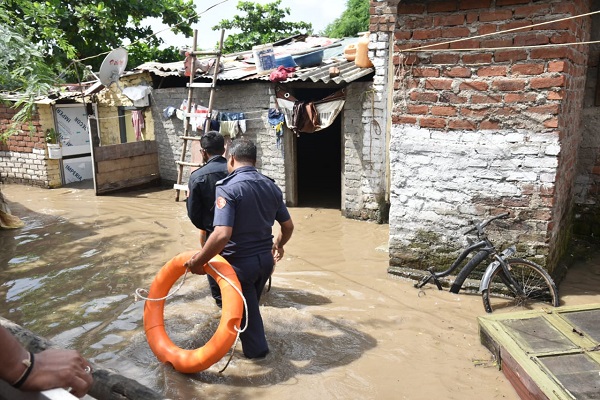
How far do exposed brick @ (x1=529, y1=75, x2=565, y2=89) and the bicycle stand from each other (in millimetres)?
1208

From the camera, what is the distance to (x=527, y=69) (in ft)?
14.5

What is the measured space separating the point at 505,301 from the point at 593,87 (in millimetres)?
2832

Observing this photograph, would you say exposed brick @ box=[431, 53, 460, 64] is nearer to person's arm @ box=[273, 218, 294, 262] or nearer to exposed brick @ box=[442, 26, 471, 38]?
exposed brick @ box=[442, 26, 471, 38]

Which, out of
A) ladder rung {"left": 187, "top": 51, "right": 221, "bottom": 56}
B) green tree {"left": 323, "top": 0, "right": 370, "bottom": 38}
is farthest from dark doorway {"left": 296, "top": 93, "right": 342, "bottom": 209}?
green tree {"left": 323, "top": 0, "right": 370, "bottom": 38}

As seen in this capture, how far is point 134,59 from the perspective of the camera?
1566 cm

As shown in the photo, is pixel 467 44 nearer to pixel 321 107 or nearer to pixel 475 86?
pixel 475 86

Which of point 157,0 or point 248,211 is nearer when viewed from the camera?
point 248,211

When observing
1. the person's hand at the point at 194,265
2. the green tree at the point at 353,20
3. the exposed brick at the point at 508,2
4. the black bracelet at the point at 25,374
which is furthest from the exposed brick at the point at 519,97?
the green tree at the point at 353,20

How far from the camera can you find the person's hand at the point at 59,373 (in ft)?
4.51

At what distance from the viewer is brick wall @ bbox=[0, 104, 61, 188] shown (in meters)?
11.2

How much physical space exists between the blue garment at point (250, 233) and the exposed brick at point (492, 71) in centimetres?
230

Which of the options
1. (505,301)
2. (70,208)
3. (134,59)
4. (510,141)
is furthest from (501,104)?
(134,59)

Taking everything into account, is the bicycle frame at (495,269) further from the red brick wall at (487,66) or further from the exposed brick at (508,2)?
the exposed brick at (508,2)

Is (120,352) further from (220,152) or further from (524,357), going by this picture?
(524,357)
